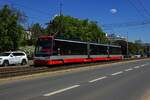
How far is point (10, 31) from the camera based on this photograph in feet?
207

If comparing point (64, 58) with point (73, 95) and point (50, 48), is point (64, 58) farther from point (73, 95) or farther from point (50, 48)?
point (73, 95)

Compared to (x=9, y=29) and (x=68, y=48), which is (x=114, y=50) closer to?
(x=9, y=29)

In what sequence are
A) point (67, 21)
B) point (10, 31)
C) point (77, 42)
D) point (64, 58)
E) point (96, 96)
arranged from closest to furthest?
1. point (96, 96)
2. point (64, 58)
3. point (77, 42)
4. point (10, 31)
5. point (67, 21)

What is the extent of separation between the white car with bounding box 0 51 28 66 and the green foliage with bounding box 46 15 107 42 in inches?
1789

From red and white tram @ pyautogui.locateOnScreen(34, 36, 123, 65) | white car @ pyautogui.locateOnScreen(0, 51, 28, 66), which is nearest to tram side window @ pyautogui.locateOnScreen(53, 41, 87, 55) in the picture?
red and white tram @ pyautogui.locateOnScreen(34, 36, 123, 65)

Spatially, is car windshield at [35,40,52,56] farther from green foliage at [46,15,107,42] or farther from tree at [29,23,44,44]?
tree at [29,23,44,44]

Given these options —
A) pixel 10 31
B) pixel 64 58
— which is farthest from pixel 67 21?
pixel 64 58

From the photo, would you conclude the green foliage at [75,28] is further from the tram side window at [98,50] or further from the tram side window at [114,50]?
the tram side window at [98,50]

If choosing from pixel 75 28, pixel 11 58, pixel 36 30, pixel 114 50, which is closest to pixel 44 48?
pixel 11 58

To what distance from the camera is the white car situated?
45.3 m

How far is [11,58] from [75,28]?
2208 inches

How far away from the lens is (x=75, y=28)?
102 m

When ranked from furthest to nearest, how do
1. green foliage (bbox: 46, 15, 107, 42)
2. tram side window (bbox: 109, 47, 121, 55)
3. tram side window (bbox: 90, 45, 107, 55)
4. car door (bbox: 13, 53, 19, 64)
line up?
green foliage (bbox: 46, 15, 107, 42)
tram side window (bbox: 109, 47, 121, 55)
tram side window (bbox: 90, 45, 107, 55)
car door (bbox: 13, 53, 19, 64)

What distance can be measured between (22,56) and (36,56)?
8865mm
